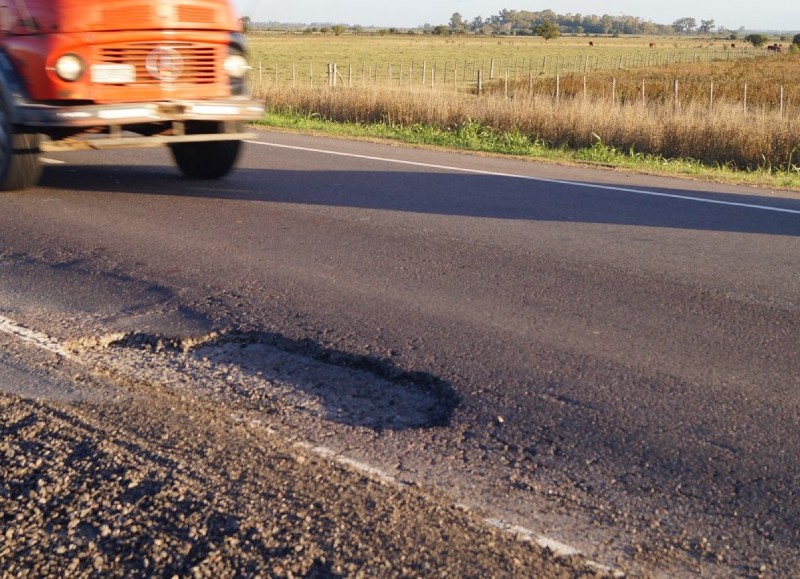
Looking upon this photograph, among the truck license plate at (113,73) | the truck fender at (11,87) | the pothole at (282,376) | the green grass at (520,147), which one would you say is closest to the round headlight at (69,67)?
the truck license plate at (113,73)

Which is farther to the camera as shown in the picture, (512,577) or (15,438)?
(15,438)

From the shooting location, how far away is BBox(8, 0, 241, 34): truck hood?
8352 mm

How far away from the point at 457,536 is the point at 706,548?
2.63 feet

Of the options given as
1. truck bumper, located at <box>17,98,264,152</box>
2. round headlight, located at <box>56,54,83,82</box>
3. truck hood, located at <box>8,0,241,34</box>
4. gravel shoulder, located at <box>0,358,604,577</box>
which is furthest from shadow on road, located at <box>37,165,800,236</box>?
gravel shoulder, located at <box>0,358,604,577</box>

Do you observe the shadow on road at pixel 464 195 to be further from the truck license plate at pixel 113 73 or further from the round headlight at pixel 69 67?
the round headlight at pixel 69 67

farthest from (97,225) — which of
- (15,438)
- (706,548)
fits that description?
(706,548)

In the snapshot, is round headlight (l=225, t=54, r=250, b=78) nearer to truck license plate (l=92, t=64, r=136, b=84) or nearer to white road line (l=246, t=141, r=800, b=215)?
truck license plate (l=92, t=64, r=136, b=84)

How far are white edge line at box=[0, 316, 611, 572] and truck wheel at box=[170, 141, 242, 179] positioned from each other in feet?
16.7

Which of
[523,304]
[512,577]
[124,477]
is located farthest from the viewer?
[523,304]

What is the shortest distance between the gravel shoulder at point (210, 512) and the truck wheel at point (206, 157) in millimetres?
6319

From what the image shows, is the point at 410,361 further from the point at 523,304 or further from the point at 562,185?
the point at 562,185

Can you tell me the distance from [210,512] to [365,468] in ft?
2.12

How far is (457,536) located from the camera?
320 centimetres

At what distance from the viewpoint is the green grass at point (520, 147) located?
12.4 meters
